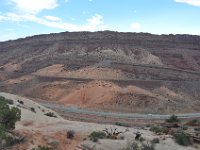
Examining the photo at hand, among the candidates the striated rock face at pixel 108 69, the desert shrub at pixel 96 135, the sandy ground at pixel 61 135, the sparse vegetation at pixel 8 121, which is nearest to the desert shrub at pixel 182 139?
the sandy ground at pixel 61 135

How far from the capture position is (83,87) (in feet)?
319

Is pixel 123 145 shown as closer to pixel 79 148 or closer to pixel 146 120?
pixel 79 148

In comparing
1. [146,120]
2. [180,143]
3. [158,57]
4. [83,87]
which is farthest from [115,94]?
[180,143]

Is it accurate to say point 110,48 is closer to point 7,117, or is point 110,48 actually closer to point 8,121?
point 8,121

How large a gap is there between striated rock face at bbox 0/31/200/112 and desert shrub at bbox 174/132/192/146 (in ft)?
144

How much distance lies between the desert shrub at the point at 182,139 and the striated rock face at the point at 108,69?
44.0 m

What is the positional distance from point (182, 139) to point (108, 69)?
2753 inches

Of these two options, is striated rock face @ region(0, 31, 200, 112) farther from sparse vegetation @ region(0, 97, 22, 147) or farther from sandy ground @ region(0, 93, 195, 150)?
sparse vegetation @ region(0, 97, 22, 147)

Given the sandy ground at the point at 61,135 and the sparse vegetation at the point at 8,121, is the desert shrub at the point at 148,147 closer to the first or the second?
the sandy ground at the point at 61,135

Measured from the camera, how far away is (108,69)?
108938 millimetres

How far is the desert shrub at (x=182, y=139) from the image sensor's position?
39.4 meters

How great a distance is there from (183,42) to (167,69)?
29.7 meters

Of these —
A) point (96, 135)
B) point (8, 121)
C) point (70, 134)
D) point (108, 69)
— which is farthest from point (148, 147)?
point (108, 69)

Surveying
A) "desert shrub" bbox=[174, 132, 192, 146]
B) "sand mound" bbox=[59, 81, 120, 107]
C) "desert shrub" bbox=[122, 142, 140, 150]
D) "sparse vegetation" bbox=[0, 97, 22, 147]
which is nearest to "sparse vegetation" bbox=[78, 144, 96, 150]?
"desert shrub" bbox=[122, 142, 140, 150]
